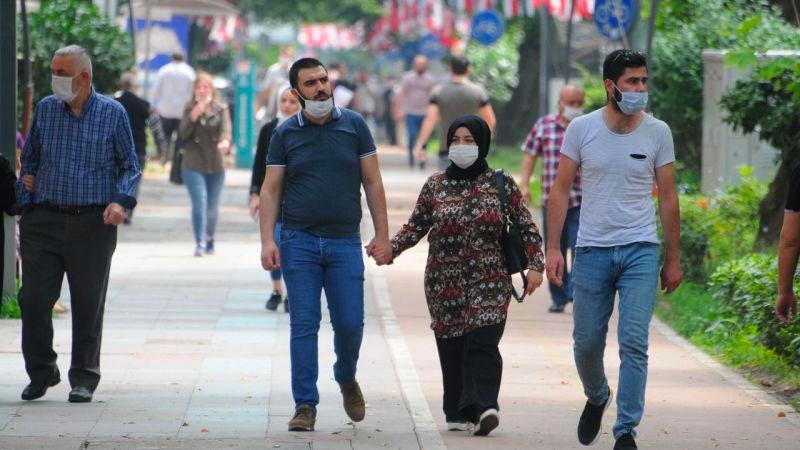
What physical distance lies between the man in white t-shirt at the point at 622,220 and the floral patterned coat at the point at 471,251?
19.2 inches

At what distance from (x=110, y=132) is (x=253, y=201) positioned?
347cm

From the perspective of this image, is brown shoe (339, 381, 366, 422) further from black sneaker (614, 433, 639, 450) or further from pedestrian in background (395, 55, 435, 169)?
pedestrian in background (395, 55, 435, 169)

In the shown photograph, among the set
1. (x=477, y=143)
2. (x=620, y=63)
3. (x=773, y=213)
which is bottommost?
(x=773, y=213)

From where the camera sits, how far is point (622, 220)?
24.2 ft

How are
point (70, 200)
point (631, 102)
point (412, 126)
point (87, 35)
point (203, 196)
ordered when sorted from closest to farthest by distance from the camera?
point (631, 102) → point (70, 200) → point (203, 196) → point (87, 35) → point (412, 126)

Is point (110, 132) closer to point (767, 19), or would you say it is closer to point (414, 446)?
point (414, 446)

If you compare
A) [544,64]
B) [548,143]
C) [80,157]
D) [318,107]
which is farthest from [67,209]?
[544,64]

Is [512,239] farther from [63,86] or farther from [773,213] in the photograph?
[773,213]

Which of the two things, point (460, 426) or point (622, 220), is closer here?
point (622, 220)

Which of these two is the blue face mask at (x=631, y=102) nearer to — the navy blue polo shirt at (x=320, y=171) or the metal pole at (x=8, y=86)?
the navy blue polo shirt at (x=320, y=171)

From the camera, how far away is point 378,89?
54.7 meters

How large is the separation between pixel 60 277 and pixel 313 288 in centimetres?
157

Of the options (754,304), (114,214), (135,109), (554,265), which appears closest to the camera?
(554,265)

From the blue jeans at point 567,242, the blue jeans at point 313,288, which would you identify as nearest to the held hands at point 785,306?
the blue jeans at point 313,288
